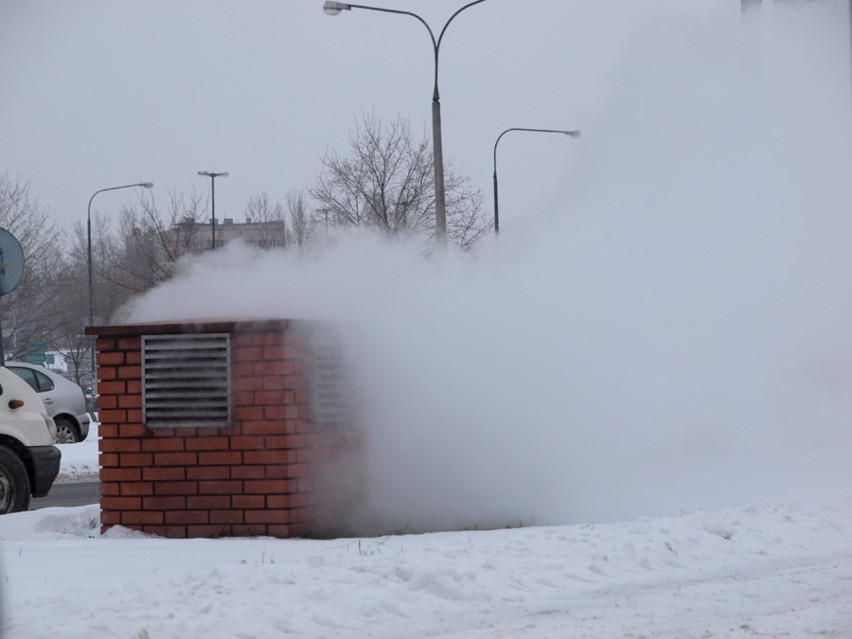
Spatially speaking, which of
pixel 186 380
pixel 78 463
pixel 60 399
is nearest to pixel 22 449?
pixel 186 380

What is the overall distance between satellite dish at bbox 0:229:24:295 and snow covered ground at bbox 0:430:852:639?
2.12 metres

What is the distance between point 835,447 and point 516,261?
3.96 m

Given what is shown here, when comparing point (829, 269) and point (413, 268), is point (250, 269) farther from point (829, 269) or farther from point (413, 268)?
point (829, 269)

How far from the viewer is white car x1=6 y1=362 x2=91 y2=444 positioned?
837 inches

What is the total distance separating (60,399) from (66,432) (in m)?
1.00

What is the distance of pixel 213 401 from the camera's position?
28.7 feet

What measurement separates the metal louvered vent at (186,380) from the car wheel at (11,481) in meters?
2.97

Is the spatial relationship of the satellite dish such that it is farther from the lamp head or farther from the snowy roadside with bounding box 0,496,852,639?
the lamp head

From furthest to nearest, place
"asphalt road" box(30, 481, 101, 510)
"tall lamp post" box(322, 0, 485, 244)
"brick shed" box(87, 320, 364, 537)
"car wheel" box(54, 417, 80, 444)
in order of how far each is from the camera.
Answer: "car wheel" box(54, 417, 80, 444) < "tall lamp post" box(322, 0, 485, 244) < "asphalt road" box(30, 481, 101, 510) < "brick shed" box(87, 320, 364, 537)

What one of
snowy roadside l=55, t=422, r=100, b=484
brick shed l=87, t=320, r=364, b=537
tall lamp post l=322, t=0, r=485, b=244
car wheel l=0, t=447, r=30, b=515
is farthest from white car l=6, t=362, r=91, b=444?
brick shed l=87, t=320, r=364, b=537

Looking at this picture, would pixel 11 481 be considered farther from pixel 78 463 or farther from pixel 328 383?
pixel 78 463

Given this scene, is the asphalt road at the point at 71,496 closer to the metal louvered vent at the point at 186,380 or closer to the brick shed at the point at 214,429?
the brick shed at the point at 214,429

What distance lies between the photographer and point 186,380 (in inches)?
347

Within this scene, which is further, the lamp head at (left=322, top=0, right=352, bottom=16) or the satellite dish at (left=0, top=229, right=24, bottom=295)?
the lamp head at (left=322, top=0, right=352, bottom=16)
